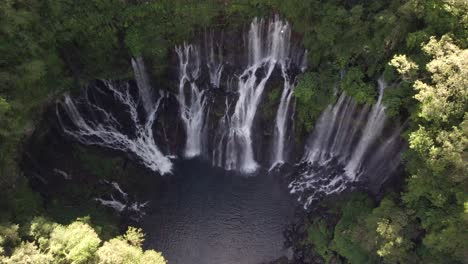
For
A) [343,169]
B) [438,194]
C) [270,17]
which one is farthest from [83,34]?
[438,194]

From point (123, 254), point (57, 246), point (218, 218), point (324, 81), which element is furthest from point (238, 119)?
point (57, 246)

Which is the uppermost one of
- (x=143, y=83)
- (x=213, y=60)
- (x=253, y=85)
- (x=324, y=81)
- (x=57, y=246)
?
(x=324, y=81)

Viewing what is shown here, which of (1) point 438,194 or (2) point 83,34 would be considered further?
(2) point 83,34

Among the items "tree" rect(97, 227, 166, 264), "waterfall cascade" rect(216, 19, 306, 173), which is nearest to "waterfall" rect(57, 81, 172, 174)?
"waterfall cascade" rect(216, 19, 306, 173)

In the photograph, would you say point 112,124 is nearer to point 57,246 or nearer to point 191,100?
point 191,100

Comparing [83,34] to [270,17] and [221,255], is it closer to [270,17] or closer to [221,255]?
A: [270,17]

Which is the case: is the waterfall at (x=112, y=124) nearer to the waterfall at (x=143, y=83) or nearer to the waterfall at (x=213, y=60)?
the waterfall at (x=143, y=83)

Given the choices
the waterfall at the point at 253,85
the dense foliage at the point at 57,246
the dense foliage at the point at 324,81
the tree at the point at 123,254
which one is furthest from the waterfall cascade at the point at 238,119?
the dense foliage at the point at 57,246
